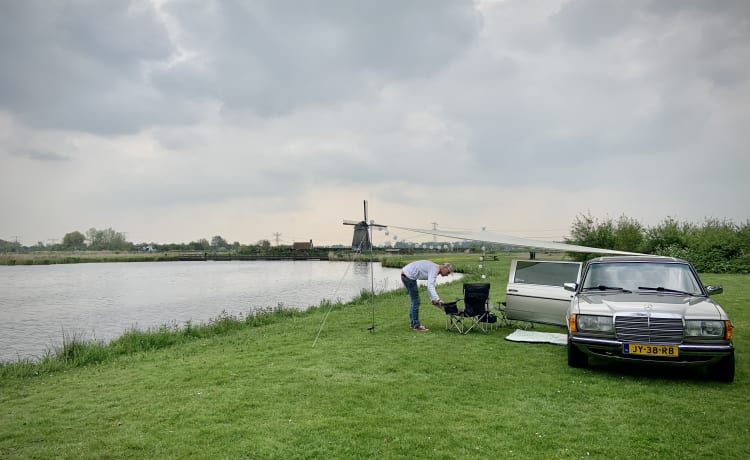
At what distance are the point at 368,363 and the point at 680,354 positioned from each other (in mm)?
4571

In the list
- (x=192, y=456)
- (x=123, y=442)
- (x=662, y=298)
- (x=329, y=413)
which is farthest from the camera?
(x=662, y=298)

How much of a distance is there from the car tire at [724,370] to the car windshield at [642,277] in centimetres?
114

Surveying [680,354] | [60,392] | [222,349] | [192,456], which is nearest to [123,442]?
[192,456]

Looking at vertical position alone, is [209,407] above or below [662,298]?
below

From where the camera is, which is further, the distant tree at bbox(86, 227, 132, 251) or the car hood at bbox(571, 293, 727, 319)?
the distant tree at bbox(86, 227, 132, 251)

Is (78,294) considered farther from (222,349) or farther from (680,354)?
(680,354)

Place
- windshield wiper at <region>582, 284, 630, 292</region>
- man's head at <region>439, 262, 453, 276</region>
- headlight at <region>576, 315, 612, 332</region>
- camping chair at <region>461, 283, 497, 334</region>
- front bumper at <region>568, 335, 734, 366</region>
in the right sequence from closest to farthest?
front bumper at <region>568, 335, 734, 366</region> → headlight at <region>576, 315, 612, 332</region> → windshield wiper at <region>582, 284, 630, 292</region> → man's head at <region>439, 262, 453, 276</region> → camping chair at <region>461, 283, 497, 334</region>

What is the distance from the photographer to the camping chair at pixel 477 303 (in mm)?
10508

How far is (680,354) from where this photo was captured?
619 centimetres

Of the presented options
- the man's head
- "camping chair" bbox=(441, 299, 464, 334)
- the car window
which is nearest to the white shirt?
the man's head

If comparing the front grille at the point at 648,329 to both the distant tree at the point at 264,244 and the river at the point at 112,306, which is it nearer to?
the river at the point at 112,306

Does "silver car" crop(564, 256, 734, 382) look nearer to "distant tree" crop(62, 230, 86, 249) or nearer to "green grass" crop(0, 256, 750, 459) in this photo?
"green grass" crop(0, 256, 750, 459)

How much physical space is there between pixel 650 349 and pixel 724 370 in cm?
115

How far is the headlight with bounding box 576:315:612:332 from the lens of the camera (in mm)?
6625
